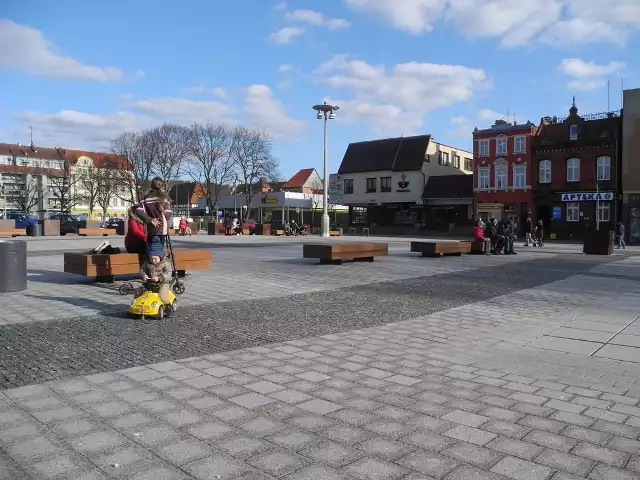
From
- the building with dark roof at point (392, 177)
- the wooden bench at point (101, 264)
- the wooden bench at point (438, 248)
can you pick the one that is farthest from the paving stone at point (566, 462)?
the building with dark roof at point (392, 177)

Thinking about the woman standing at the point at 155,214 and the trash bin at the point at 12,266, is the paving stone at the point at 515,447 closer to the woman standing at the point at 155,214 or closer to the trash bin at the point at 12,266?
the woman standing at the point at 155,214

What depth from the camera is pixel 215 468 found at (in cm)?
311

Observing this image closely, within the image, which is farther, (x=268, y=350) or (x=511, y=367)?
(x=268, y=350)

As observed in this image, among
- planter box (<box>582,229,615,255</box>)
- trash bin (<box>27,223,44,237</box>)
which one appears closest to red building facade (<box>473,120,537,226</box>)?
planter box (<box>582,229,615,255</box>)

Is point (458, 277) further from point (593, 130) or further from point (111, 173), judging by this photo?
point (111, 173)

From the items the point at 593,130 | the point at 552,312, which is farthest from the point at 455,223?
the point at 552,312

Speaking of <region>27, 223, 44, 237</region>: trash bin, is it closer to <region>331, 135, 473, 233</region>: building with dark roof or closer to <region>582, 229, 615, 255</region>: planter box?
<region>331, 135, 473, 233</region>: building with dark roof

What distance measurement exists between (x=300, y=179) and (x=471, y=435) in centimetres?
10263

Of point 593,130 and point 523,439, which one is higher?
point 593,130

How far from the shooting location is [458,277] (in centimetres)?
1345

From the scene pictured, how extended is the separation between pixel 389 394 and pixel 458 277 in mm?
9398

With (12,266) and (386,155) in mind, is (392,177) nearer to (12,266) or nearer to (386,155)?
(386,155)

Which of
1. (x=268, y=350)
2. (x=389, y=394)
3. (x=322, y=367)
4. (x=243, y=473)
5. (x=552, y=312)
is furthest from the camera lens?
(x=552, y=312)

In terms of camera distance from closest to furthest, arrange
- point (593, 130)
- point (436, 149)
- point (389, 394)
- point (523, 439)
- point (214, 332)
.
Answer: point (523, 439), point (389, 394), point (214, 332), point (593, 130), point (436, 149)
